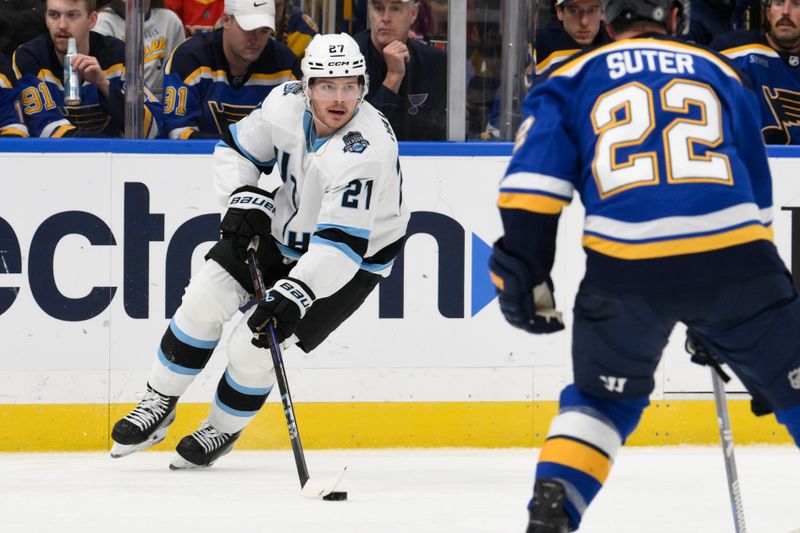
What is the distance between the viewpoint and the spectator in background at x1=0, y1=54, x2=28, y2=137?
4594 millimetres

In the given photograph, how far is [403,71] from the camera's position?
4.78m

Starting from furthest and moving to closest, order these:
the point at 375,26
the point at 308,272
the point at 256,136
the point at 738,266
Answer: the point at 375,26 → the point at 256,136 → the point at 308,272 → the point at 738,266

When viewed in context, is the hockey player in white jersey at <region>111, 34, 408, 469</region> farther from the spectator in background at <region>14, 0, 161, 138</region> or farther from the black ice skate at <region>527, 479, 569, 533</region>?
the black ice skate at <region>527, 479, 569, 533</region>

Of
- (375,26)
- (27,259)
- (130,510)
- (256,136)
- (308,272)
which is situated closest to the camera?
(130,510)

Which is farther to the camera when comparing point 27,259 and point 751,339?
point 27,259

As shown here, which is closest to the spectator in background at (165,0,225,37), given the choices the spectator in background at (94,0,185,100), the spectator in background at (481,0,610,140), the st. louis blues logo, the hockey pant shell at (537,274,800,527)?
the spectator in background at (94,0,185,100)

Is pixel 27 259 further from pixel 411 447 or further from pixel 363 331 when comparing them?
pixel 411 447

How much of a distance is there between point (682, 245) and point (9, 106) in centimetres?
287

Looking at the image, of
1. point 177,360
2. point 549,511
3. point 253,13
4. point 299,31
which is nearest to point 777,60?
point 299,31

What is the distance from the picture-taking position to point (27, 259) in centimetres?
445

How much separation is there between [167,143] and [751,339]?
253cm

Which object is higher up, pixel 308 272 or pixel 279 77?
pixel 279 77

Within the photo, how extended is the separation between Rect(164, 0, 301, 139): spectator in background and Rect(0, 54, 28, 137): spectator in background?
0.48 m

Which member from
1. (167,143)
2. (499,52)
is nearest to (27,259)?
(167,143)
